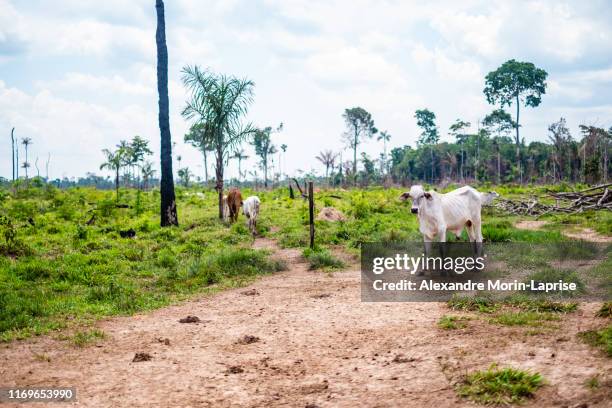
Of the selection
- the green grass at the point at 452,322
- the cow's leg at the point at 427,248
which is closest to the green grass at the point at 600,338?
the green grass at the point at 452,322

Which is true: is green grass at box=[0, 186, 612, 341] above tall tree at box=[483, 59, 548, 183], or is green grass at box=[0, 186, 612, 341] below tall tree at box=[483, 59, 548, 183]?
below

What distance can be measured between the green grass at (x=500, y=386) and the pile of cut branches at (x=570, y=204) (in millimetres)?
12345

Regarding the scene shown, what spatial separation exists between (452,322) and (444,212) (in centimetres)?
346

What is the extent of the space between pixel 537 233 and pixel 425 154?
179 ft

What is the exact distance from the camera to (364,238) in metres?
12.7

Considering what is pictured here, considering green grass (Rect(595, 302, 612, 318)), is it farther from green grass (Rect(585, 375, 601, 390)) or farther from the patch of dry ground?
the patch of dry ground

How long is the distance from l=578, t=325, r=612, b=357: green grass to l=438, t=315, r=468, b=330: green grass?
1.21 metres

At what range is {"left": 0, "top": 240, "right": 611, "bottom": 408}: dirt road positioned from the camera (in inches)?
166

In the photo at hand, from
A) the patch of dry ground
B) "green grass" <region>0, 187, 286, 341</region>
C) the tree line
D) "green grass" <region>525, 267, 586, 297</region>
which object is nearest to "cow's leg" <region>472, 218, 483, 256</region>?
"green grass" <region>525, 267, 586, 297</region>

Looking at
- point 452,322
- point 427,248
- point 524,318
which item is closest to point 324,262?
point 427,248

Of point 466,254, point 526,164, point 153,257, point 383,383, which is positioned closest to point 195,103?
point 153,257

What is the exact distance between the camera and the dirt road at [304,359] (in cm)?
422

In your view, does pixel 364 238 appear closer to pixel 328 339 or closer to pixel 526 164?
pixel 328 339

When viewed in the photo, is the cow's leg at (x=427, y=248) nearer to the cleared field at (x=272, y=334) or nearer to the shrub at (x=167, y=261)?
the cleared field at (x=272, y=334)
